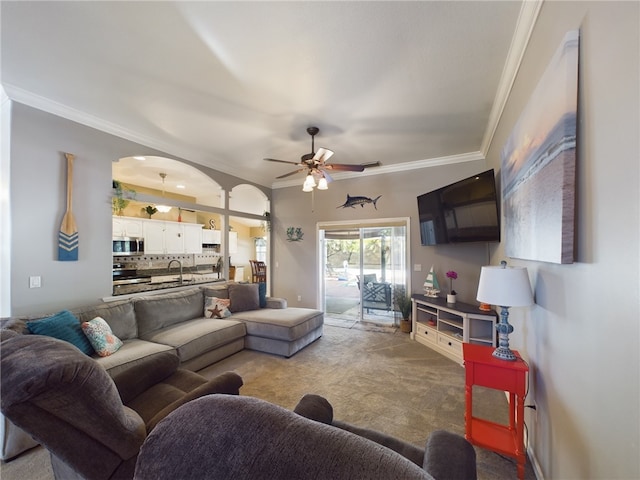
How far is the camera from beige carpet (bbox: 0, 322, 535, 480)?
1.85 metres

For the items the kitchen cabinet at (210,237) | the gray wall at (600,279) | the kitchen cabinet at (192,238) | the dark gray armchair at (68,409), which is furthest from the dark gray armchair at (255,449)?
the kitchen cabinet at (210,237)

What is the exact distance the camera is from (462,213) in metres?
3.44

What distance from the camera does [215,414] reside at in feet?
2.11

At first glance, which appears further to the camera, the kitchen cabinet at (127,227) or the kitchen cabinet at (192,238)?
the kitchen cabinet at (192,238)

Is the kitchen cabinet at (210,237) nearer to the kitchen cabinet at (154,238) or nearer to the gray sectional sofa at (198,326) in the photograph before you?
the kitchen cabinet at (154,238)

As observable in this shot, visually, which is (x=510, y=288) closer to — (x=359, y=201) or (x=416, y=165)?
(x=416, y=165)

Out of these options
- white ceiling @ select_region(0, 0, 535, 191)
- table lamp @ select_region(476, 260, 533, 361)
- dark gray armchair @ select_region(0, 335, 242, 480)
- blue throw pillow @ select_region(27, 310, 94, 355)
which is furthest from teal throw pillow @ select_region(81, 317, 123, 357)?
table lamp @ select_region(476, 260, 533, 361)

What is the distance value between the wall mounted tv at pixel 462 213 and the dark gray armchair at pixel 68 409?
3484mm

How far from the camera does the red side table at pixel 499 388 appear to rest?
166cm

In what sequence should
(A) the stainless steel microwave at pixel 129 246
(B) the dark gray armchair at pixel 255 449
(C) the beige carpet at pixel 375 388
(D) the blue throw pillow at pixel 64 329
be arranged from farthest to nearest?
(A) the stainless steel microwave at pixel 129 246 → (D) the blue throw pillow at pixel 64 329 → (C) the beige carpet at pixel 375 388 → (B) the dark gray armchair at pixel 255 449

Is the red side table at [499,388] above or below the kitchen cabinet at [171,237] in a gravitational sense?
below

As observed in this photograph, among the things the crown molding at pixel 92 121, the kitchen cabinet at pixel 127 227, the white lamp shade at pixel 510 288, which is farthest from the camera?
the kitchen cabinet at pixel 127 227

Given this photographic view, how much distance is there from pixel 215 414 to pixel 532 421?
7.32 ft

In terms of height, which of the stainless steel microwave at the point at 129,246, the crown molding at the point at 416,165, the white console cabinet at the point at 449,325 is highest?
the crown molding at the point at 416,165
